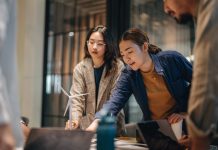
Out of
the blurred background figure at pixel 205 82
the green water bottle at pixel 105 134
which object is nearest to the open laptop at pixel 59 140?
the green water bottle at pixel 105 134

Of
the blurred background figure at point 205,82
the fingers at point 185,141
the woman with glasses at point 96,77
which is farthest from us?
the woman with glasses at point 96,77

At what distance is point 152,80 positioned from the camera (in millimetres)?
1896

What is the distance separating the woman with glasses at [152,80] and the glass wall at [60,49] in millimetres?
2255

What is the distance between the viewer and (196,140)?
1033 mm

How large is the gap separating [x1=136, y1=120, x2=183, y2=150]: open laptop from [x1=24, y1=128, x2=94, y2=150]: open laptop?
39 cm

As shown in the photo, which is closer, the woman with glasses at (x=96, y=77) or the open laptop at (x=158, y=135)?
the open laptop at (x=158, y=135)

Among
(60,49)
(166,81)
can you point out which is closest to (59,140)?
(166,81)

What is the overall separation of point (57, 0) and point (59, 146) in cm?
362

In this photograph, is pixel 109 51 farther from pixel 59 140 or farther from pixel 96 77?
pixel 59 140

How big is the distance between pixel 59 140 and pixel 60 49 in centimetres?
340

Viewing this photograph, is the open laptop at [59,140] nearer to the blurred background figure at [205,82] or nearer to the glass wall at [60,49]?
the blurred background figure at [205,82]

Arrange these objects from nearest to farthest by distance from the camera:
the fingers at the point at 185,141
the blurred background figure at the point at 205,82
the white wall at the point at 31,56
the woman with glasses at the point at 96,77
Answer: the blurred background figure at the point at 205,82 < the fingers at the point at 185,141 < the woman with glasses at the point at 96,77 < the white wall at the point at 31,56

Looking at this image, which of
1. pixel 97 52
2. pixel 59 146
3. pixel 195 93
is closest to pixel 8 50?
pixel 59 146

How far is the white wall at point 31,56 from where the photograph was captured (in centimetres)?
436
